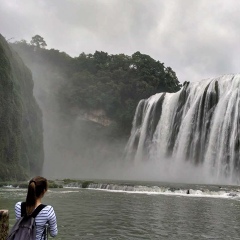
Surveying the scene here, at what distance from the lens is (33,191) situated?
3.92 m

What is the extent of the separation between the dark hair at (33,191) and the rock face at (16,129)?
90.7 ft

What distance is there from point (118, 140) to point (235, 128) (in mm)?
26995

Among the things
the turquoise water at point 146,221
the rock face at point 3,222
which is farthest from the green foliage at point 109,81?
the rock face at point 3,222

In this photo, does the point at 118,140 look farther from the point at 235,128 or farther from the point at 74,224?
the point at 74,224

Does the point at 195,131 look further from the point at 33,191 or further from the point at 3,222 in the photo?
the point at 33,191

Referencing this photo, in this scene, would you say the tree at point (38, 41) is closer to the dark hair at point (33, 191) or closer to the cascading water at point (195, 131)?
the cascading water at point (195, 131)

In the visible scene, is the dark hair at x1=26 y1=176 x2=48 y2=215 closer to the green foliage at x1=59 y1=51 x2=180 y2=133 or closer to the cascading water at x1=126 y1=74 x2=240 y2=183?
the cascading water at x1=126 y1=74 x2=240 y2=183

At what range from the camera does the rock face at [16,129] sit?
31.3 m

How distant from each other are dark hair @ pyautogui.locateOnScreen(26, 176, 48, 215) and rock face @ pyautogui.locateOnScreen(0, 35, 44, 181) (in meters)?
27.6

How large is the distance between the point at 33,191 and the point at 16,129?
3129 centimetres

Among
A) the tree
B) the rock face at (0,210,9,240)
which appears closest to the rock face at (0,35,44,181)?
the rock face at (0,210,9,240)

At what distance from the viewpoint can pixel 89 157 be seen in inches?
2336

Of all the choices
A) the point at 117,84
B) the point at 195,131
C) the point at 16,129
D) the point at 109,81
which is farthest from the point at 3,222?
the point at 109,81

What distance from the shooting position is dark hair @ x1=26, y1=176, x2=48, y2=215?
3906 mm
